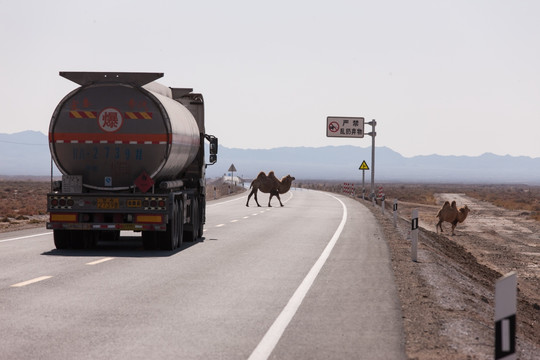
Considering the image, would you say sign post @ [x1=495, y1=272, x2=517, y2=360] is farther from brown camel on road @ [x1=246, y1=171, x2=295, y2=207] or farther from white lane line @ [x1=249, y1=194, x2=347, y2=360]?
brown camel on road @ [x1=246, y1=171, x2=295, y2=207]

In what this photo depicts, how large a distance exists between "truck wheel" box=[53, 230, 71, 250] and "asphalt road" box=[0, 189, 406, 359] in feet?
0.60

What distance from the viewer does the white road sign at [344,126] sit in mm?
58219

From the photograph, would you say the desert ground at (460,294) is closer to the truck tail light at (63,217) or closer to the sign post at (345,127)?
the truck tail light at (63,217)

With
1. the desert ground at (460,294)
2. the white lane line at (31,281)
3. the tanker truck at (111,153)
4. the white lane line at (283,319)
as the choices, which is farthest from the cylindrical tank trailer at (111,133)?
the desert ground at (460,294)

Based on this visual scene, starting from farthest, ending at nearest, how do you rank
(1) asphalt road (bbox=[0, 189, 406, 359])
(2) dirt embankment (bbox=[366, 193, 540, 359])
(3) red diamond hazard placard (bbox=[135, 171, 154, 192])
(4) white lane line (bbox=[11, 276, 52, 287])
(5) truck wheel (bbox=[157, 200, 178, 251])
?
(5) truck wheel (bbox=[157, 200, 178, 251])
(3) red diamond hazard placard (bbox=[135, 171, 154, 192])
(4) white lane line (bbox=[11, 276, 52, 287])
(2) dirt embankment (bbox=[366, 193, 540, 359])
(1) asphalt road (bbox=[0, 189, 406, 359])

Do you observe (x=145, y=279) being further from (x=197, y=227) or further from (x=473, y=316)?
(x=197, y=227)

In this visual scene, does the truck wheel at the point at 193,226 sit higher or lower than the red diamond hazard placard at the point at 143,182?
lower

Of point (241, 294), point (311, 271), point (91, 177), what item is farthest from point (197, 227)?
point (241, 294)

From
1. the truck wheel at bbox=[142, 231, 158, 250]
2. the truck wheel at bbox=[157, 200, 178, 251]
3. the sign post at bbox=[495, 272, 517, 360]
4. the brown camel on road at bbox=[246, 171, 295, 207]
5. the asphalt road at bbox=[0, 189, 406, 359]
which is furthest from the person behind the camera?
the brown camel on road at bbox=[246, 171, 295, 207]

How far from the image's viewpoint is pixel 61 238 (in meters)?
16.1

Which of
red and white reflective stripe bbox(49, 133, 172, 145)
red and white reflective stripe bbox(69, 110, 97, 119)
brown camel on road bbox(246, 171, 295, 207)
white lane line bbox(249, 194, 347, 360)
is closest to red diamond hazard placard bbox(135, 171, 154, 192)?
red and white reflective stripe bbox(49, 133, 172, 145)

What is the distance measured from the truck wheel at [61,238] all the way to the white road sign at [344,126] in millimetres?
42993

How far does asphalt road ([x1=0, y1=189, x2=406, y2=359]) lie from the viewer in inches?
285

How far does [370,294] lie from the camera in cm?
1070
